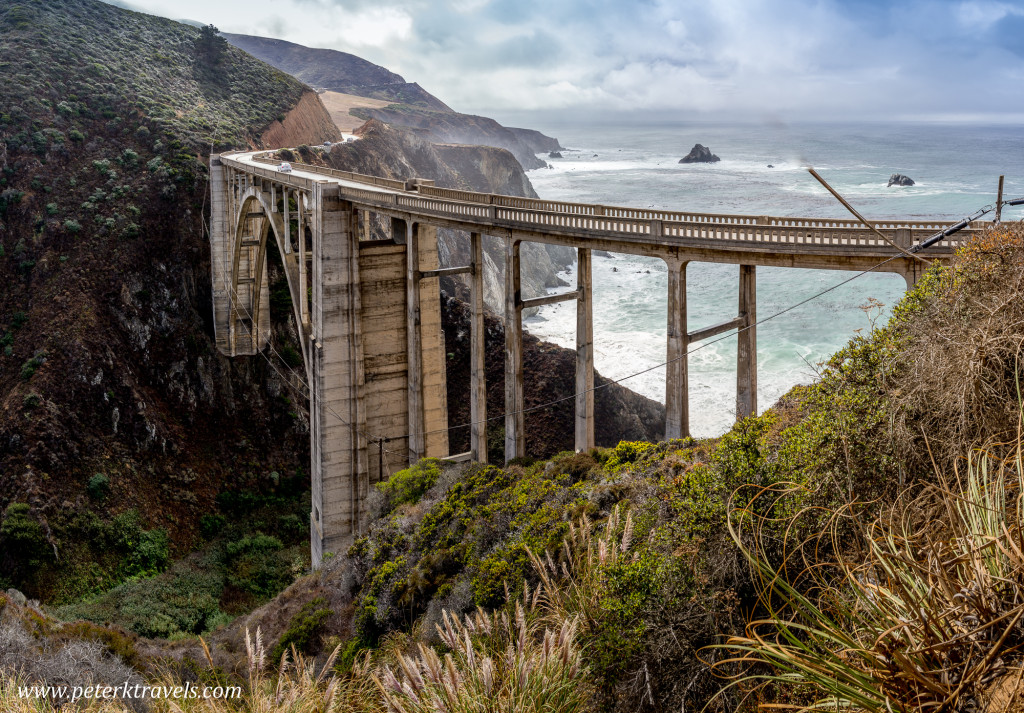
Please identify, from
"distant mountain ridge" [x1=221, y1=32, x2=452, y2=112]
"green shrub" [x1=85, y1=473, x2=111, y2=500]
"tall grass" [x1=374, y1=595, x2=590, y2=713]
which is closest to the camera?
"tall grass" [x1=374, y1=595, x2=590, y2=713]

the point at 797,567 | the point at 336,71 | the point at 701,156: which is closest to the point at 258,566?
the point at 797,567

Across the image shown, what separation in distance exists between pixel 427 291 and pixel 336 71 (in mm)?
168860

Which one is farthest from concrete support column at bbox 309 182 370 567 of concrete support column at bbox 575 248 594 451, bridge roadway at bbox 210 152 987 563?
concrete support column at bbox 575 248 594 451

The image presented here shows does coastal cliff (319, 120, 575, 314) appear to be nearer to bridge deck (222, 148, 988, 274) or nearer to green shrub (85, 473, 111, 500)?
green shrub (85, 473, 111, 500)

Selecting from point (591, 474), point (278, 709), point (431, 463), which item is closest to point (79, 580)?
point (431, 463)

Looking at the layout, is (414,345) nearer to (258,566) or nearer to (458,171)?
→ (258,566)

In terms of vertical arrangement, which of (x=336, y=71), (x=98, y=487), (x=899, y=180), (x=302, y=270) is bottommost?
(x=98, y=487)

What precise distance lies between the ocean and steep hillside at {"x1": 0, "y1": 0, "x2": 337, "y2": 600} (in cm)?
2477

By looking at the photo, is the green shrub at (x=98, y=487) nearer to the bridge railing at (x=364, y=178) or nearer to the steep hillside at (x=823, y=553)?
the bridge railing at (x=364, y=178)

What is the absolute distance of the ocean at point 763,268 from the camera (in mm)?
51375

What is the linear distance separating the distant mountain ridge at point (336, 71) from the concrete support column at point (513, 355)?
15292cm

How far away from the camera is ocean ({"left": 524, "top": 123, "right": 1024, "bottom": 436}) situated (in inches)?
2023

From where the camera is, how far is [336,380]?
29203mm

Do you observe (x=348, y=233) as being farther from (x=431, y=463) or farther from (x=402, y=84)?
(x=402, y=84)
